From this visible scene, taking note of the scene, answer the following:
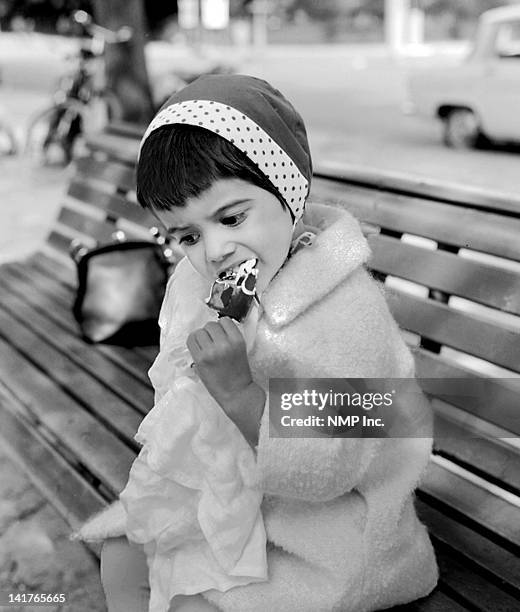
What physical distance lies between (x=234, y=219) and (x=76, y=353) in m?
1.58

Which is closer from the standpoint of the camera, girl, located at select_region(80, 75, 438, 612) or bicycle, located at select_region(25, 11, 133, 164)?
girl, located at select_region(80, 75, 438, 612)

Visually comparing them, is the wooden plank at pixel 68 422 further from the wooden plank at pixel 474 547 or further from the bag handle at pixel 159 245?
the wooden plank at pixel 474 547

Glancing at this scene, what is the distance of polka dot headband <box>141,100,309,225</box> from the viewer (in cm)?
135

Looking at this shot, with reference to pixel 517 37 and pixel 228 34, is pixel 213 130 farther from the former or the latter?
pixel 228 34

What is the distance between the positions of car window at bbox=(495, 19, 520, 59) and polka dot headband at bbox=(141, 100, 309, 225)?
26.1ft

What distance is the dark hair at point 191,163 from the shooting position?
1.37m

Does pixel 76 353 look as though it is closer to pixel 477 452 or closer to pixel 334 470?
pixel 477 452

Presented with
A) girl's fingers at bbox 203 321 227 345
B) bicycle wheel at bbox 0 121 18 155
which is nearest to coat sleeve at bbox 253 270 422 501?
girl's fingers at bbox 203 321 227 345

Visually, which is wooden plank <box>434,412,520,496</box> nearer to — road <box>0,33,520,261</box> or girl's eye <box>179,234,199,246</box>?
road <box>0,33,520,261</box>

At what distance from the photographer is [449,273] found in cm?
210

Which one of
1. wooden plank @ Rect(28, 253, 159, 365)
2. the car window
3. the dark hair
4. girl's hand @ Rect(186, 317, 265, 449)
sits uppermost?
the dark hair

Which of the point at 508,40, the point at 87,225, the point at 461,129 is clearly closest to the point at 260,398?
the point at 87,225

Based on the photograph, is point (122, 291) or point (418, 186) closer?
point (418, 186)

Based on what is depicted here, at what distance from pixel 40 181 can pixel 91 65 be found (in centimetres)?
172
